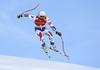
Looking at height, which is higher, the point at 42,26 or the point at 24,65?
the point at 42,26

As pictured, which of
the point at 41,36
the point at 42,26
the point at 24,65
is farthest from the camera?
the point at 42,26

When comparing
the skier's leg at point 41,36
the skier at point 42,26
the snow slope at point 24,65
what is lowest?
the snow slope at point 24,65

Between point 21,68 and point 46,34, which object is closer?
point 21,68

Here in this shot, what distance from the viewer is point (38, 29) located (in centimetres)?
766

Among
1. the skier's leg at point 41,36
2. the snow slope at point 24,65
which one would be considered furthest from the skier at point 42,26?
the snow slope at point 24,65

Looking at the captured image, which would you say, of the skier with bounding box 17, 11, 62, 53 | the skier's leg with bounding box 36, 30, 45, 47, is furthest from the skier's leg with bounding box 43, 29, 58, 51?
the skier's leg with bounding box 36, 30, 45, 47

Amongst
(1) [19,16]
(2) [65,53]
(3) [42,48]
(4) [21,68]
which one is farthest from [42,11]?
(4) [21,68]

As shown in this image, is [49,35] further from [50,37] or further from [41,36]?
[41,36]

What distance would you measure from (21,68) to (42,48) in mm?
1960

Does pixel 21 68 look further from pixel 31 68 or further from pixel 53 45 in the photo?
Answer: pixel 53 45

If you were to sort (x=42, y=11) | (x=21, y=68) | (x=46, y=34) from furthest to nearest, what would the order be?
(x=46, y=34), (x=42, y=11), (x=21, y=68)

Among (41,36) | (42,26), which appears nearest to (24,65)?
(41,36)

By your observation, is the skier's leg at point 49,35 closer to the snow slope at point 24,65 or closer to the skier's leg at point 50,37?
the skier's leg at point 50,37

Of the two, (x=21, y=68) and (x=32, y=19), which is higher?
(x=32, y=19)
